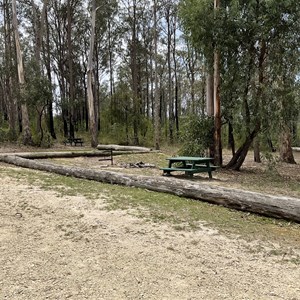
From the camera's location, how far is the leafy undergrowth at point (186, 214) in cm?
394

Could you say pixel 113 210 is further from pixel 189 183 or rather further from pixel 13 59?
pixel 13 59

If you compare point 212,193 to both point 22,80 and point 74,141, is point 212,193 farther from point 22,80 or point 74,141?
point 74,141

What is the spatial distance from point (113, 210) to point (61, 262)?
70.6 inches

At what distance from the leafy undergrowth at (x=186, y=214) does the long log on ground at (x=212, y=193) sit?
0.39 feet

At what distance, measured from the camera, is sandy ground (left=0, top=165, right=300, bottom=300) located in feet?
8.51

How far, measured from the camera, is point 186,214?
4719mm

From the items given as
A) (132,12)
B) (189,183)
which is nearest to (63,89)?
(132,12)

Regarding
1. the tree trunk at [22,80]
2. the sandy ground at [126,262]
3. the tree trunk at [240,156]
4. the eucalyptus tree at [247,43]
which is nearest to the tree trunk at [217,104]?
the eucalyptus tree at [247,43]

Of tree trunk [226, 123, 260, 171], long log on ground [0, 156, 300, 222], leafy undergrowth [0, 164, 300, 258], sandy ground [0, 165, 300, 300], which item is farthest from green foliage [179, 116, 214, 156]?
sandy ground [0, 165, 300, 300]

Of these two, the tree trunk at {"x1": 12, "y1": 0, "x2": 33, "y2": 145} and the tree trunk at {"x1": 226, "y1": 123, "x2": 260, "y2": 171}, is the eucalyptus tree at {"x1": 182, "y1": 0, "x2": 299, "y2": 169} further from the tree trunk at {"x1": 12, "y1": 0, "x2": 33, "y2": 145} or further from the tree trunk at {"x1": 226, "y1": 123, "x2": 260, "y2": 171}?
the tree trunk at {"x1": 12, "y1": 0, "x2": 33, "y2": 145}

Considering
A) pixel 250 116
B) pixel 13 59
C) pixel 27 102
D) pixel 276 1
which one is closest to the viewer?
pixel 276 1

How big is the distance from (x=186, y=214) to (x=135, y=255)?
1.58 meters

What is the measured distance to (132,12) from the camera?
2481cm

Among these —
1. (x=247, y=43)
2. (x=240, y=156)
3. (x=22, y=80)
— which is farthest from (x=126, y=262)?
(x=22, y=80)
